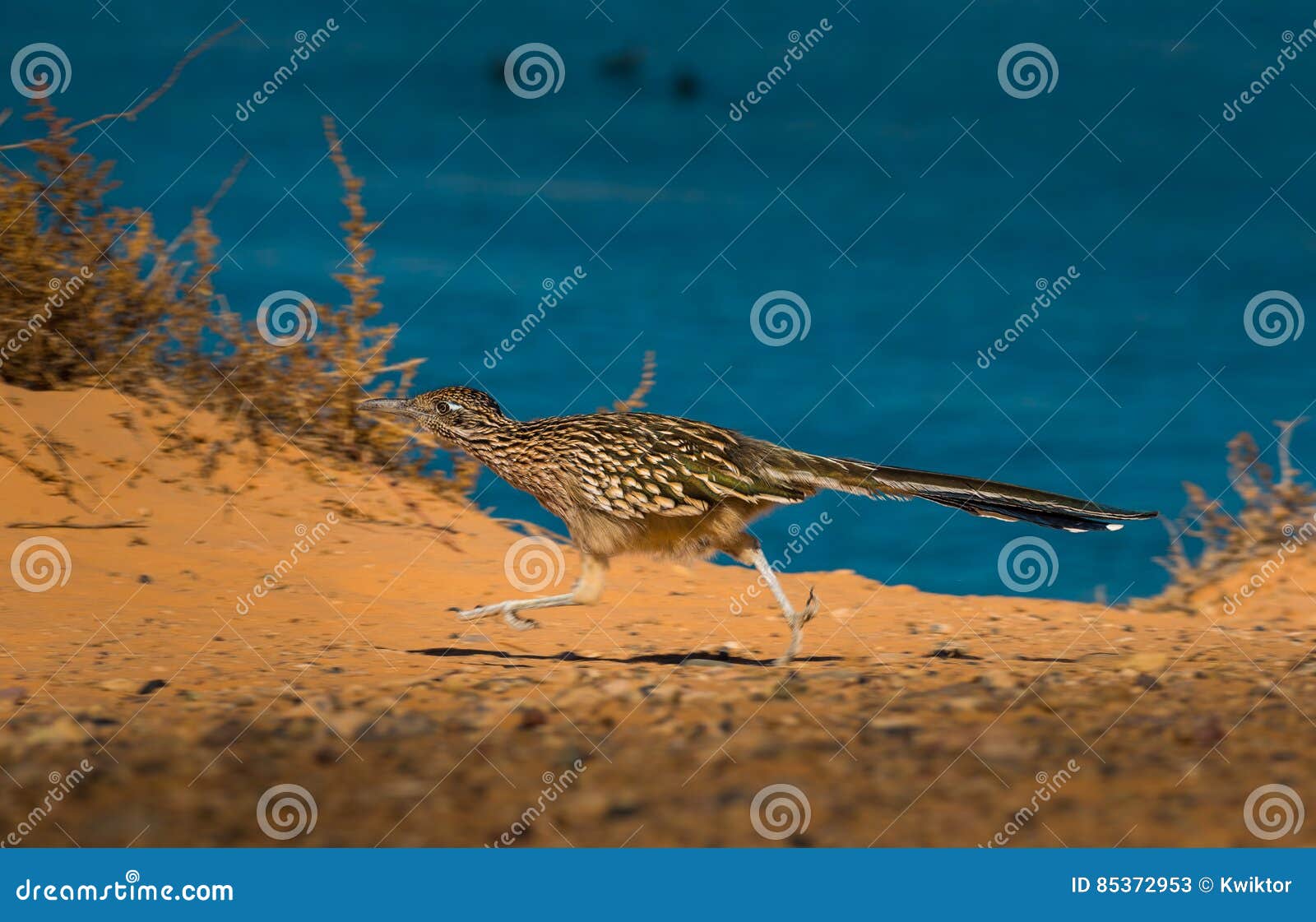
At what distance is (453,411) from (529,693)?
2.10 meters

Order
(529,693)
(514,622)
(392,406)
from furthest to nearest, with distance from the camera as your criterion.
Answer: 1. (392,406)
2. (514,622)
3. (529,693)

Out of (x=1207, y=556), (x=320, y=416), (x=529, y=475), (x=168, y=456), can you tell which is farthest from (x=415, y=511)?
(x=1207, y=556)

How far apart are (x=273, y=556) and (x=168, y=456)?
1.40 m

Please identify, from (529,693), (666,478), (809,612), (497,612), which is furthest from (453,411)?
(809,612)

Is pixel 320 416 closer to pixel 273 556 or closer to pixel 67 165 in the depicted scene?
pixel 273 556

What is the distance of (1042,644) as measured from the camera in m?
7.82

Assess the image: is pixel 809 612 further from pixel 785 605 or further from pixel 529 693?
pixel 529 693

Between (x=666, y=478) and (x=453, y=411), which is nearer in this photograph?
(x=666, y=478)

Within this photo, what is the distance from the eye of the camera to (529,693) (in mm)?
6281

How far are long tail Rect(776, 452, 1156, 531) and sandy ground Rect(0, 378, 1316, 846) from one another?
0.73 meters

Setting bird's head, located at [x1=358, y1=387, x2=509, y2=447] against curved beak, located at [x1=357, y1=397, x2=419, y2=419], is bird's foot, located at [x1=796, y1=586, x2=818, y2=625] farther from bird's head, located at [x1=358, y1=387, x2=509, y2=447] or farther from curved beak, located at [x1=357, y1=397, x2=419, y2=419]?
curved beak, located at [x1=357, y1=397, x2=419, y2=419]

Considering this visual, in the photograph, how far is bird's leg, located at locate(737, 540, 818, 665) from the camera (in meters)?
7.07

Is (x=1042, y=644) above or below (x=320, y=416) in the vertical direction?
above

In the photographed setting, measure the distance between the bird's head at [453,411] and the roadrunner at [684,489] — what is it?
0.82 feet
